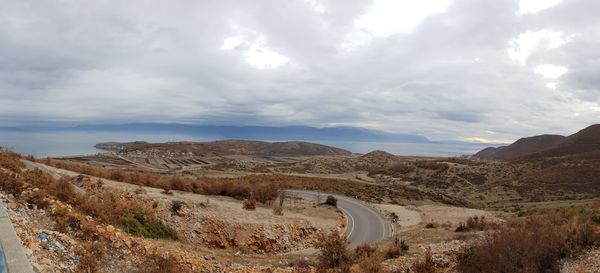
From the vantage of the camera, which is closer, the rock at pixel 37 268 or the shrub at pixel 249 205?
the rock at pixel 37 268

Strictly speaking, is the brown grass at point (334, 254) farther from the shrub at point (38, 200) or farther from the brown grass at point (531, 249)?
the shrub at point (38, 200)

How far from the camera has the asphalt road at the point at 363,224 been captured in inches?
1078

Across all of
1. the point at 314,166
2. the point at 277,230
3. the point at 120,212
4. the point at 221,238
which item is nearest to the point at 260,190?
the point at 277,230

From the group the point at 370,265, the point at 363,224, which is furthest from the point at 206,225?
the point at 363,224

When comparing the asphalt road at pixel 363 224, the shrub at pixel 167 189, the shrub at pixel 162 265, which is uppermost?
the shrub at pixel 167 189

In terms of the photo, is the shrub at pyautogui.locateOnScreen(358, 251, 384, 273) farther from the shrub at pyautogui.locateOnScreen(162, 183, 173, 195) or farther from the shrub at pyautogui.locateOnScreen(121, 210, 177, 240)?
the shrub at pyautogui.locateOnScreen(162, 183, 173, 195)

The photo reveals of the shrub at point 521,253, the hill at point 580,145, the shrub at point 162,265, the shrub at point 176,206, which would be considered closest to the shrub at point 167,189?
the shrub at point 176,206

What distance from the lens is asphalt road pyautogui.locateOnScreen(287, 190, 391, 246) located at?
27378mm

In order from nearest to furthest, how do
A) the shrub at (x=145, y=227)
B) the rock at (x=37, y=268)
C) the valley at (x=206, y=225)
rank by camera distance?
1. the rock at (x=37, y=268)
2. the valley at (x=206, y=225)
3. the shrub at (x=145, y=227)

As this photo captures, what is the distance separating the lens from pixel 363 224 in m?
32.0

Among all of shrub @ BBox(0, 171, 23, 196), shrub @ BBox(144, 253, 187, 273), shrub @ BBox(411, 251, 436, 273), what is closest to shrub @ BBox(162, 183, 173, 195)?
shrub @ BBox(0, 171, 23, 196)

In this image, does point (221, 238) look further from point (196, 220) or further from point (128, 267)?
point (128, 267)

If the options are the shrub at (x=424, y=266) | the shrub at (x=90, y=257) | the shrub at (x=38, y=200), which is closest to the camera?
the shrub at (x=90, y=257)

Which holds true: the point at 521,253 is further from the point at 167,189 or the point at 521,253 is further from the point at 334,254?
the point at 167,189
